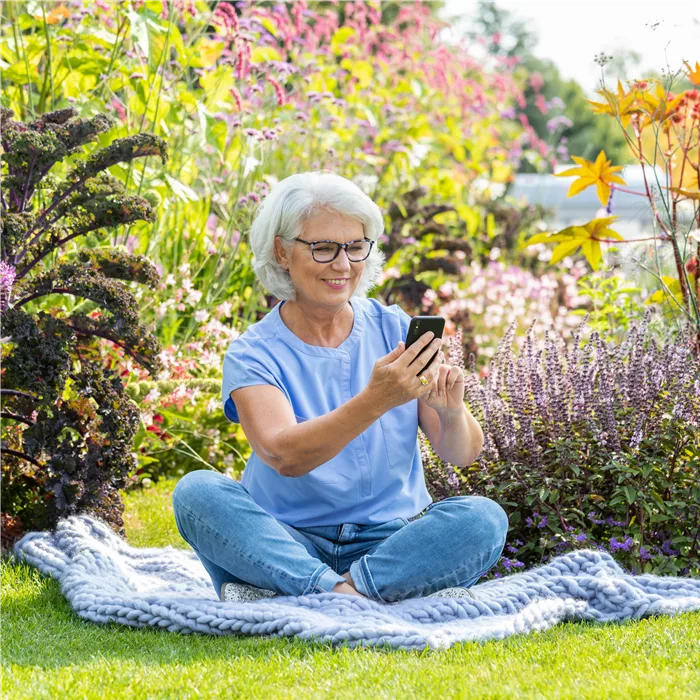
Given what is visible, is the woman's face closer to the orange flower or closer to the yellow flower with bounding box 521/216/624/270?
the yellow flower with bounding box 521/216/624/270

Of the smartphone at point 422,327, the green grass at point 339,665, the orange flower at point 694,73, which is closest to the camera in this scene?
the green grass at point 339,665

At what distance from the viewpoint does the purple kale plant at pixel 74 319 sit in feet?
10.4

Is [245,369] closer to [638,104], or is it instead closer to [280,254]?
[280,254]

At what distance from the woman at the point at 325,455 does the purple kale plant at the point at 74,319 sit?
1.77 ft

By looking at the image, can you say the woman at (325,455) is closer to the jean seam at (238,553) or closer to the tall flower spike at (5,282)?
the jean seam at (238,553)

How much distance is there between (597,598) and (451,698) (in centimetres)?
85

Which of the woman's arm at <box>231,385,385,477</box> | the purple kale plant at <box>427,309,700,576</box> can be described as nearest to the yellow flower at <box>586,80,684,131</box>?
the purple kale plant at <box>427,309,700,576</box>

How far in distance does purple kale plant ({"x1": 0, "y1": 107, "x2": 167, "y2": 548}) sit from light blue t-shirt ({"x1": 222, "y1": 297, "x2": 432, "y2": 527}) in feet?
1.83

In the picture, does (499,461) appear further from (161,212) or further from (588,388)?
(161,212)

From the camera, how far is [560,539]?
122 inches

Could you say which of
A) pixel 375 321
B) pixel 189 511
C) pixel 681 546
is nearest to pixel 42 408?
pixel 189 511

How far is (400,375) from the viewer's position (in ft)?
7.85

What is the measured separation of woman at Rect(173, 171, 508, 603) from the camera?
103 inches

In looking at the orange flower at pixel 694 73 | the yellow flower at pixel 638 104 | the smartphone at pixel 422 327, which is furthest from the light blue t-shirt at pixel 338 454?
the orange flower at pixel 694 73
